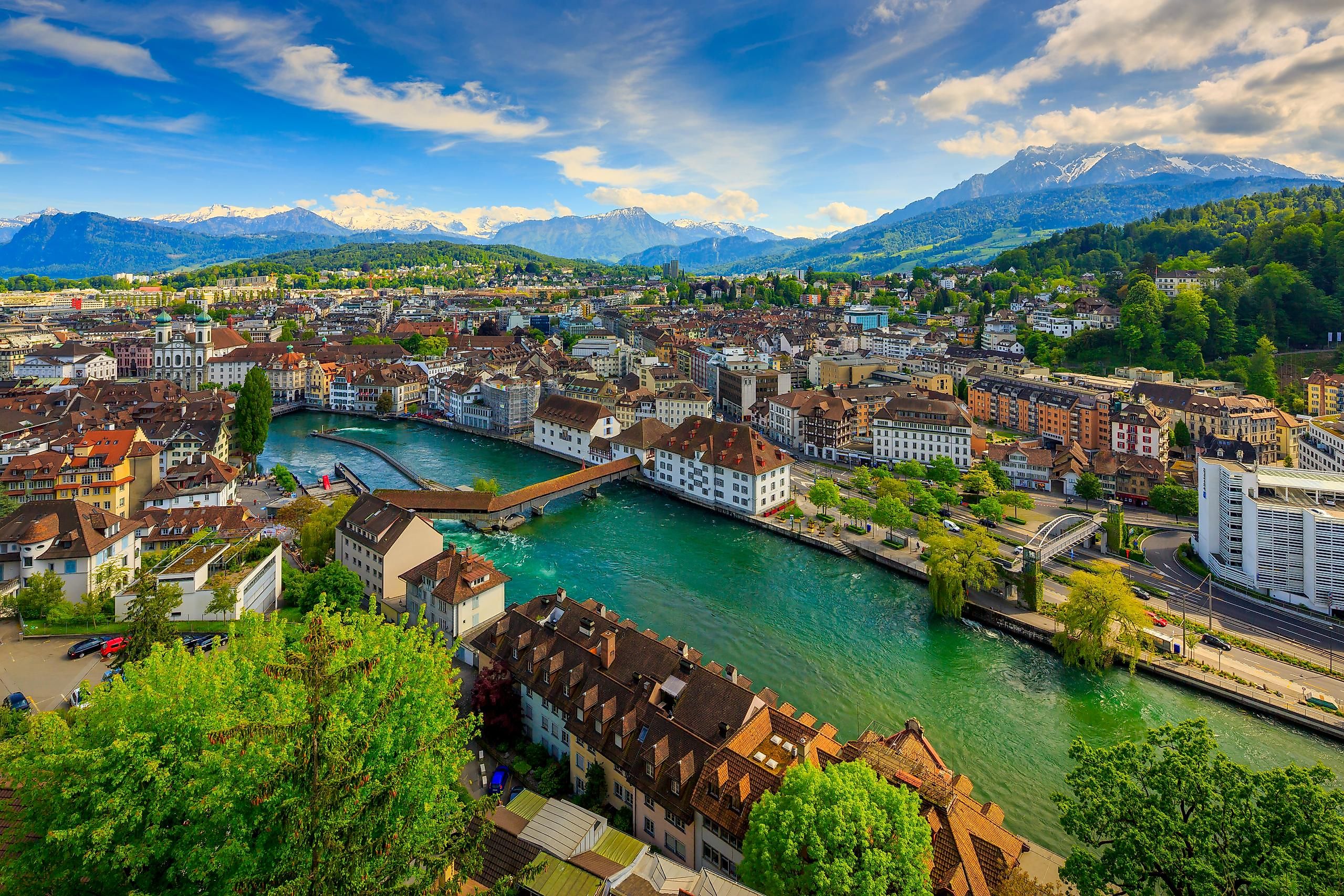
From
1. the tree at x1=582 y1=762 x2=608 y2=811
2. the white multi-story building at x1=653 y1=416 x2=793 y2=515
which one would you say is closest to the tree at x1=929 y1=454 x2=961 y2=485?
the white multi-story building at x1=653 y1=416 x2=793 y2=515

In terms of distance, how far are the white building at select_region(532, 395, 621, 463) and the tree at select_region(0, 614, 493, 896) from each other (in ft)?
101

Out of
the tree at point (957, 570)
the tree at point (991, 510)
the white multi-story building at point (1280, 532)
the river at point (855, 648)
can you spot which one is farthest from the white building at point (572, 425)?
the white multi-story building at point (1280, 532)

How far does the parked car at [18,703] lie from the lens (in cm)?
1342

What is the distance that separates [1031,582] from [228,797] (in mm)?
19847

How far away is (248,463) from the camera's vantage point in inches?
1355

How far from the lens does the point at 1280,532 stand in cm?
2047

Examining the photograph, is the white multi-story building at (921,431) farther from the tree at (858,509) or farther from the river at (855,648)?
the river at (855,648)

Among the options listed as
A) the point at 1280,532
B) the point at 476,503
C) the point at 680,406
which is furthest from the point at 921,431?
the point at 476,503

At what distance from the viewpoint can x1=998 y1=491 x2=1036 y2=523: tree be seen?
27.0 metres

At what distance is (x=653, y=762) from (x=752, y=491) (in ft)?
60.9

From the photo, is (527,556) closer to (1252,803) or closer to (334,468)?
(334,468)

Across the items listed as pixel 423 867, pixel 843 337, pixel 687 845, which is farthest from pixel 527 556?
pixel 843 337

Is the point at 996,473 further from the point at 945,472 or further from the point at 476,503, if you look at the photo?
the point at 476,503

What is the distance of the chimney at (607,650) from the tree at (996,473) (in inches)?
856
